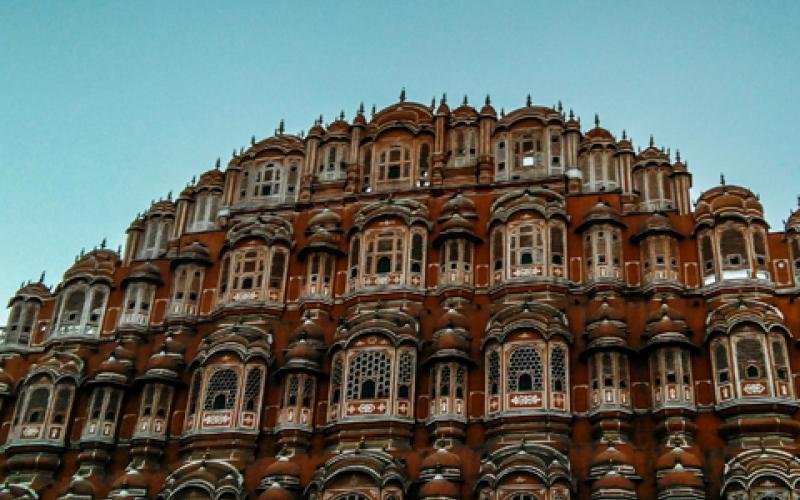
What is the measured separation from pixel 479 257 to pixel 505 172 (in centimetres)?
427

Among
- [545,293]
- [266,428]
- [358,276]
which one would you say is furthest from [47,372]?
[545,293]

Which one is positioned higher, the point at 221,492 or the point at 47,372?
the point at 47,372

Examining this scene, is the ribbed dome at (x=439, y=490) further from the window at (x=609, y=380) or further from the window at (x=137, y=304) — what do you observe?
the window at (x=137, y=304)

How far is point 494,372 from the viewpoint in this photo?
33000mm

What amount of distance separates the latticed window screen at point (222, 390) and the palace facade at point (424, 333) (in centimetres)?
6

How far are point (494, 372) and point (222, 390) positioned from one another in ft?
31.9

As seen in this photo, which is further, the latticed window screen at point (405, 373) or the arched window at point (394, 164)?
the arched window at point (394, 164)

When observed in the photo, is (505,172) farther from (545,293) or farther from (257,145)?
(257,145)

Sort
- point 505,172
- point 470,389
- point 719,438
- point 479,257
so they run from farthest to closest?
1. point 505,172
2. point 479,257
3. point 470,389
4. point 719,438

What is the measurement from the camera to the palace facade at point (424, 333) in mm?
31000

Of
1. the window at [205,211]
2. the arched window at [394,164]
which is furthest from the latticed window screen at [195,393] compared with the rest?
the arched window at [394,164]

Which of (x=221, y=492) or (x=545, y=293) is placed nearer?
(x=221, y=492)

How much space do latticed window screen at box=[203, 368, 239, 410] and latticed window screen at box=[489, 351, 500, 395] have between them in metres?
9.03

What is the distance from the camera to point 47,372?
3712cm
